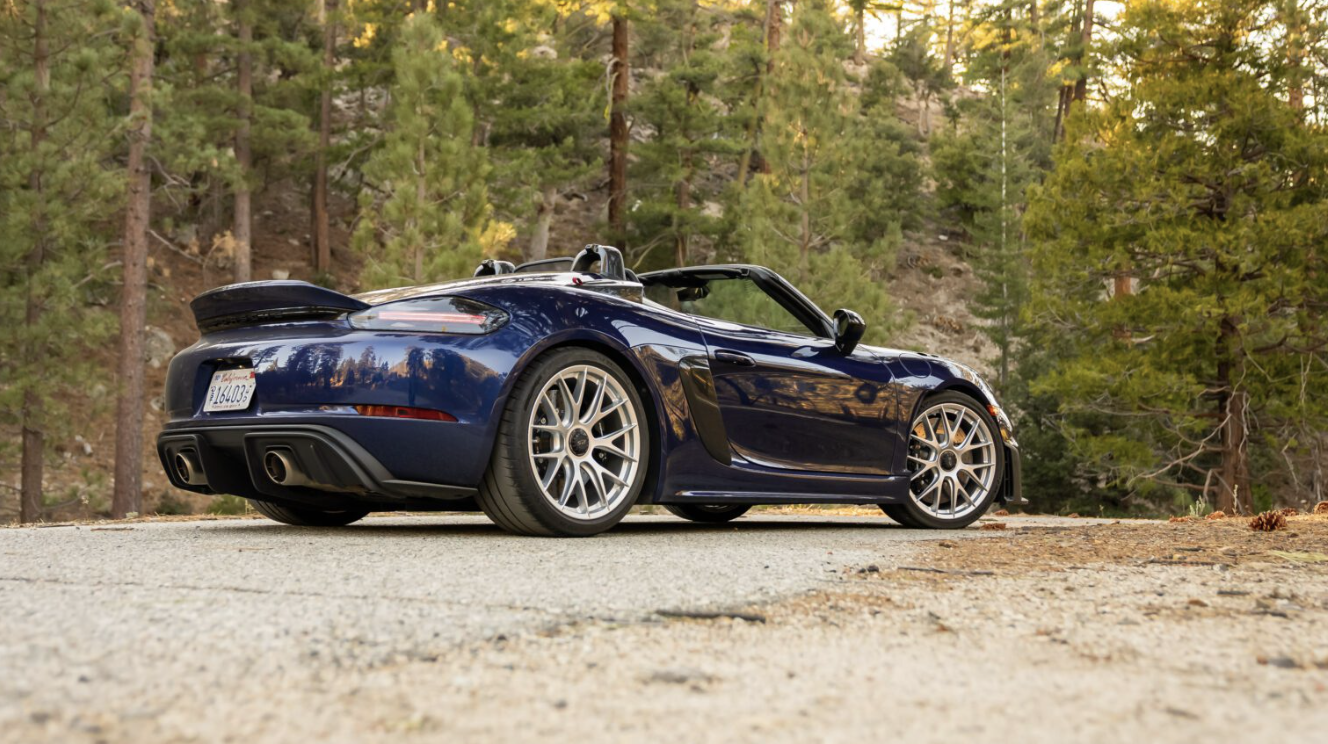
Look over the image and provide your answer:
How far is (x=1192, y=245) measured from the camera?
1756 cm

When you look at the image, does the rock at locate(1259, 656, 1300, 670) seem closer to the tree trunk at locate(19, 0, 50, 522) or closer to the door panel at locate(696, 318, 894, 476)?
the door panel at locate(696, 318, 894, 476)

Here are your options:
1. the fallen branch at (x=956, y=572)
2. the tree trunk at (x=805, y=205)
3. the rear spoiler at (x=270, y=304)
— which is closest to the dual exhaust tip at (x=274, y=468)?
the rear spoiler at (x=270, y=304)

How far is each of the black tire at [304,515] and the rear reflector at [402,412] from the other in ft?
4.91

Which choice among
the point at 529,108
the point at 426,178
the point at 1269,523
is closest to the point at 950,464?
the point at 1269,523

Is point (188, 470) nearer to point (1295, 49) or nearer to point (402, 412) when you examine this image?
point (402, 412)

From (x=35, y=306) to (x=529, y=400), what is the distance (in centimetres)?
1788

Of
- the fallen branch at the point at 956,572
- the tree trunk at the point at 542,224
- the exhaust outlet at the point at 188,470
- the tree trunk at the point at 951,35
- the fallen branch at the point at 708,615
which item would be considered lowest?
the fallen branch at the point at 956,572

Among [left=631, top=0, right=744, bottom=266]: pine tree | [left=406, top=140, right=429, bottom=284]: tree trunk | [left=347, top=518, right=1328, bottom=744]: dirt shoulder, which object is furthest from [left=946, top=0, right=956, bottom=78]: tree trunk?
[left=347, top=518, right=1328, bottom=744]: dirt shoulder

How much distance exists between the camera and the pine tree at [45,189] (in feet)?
60.4

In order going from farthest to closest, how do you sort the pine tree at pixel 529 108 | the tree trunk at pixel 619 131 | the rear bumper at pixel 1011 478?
the tree trunk at pixel 619 131, the pine tree at pixel 529 108, the rear bumper at pixel 1011 478

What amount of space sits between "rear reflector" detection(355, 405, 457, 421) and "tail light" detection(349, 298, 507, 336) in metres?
0.31

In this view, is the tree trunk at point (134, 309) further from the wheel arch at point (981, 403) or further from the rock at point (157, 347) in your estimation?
the wheel arch at point (981, 403)

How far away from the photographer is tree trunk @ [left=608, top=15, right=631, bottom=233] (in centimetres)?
3091

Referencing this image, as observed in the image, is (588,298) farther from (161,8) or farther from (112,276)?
(161,8)
